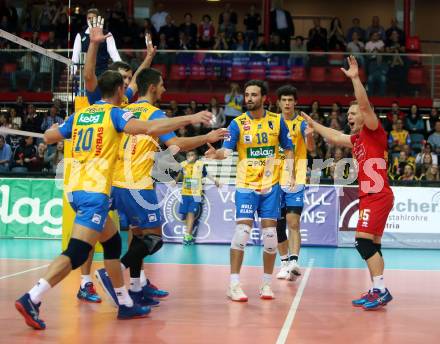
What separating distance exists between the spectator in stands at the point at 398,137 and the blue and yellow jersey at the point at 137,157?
37.9 ft

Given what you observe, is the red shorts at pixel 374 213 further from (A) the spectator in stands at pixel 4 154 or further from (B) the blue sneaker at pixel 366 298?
(A) the spectator in stands at pixel 4 154

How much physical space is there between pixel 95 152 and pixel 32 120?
38.1 feet

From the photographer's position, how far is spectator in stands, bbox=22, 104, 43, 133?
57.1ft

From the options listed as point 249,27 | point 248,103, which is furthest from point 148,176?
point 249,27

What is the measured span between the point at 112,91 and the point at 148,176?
1.14 metres

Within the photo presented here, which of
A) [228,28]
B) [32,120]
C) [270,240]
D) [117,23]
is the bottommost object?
[270,240]

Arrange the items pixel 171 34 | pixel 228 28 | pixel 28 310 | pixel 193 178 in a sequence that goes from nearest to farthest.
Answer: pixel 28 310
pixel 193 178
pixel 171 34
pixel 228 28

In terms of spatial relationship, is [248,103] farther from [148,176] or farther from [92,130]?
[92,130]

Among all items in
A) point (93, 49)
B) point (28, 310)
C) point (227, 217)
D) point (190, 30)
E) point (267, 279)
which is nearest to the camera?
point (28, 310)

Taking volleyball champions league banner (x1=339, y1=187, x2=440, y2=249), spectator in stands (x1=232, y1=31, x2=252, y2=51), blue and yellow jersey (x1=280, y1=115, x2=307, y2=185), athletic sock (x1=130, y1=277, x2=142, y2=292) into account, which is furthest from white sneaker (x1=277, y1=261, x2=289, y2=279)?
spectator in stands (x1=232, y1=31, x2=252, y2=51)

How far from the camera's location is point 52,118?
17031 mm

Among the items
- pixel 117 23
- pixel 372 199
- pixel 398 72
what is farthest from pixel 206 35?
pixel 372 199

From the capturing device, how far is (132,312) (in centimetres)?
718

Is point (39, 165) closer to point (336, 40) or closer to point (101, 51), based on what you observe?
point (101, 51)
